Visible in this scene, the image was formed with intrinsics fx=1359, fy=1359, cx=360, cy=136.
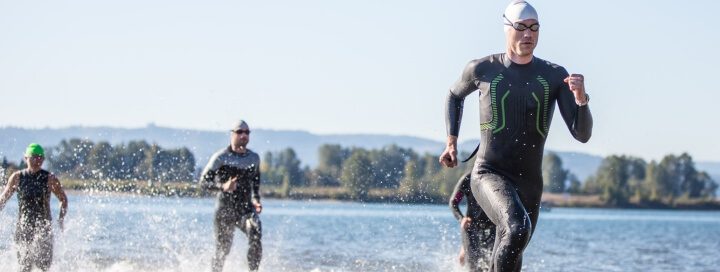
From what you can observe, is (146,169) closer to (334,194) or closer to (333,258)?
(333,258)

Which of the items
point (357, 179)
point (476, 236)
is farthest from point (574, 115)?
point (357, 179)

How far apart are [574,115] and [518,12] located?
815 mm

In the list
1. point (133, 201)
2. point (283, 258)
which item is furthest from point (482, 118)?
point (133, 201)

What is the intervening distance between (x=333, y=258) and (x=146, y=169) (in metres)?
27.4

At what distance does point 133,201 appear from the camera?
83.2 meters

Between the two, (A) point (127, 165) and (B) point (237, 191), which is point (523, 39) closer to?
(B) point (237, 191)

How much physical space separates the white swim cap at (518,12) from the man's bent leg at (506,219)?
1.09 meters

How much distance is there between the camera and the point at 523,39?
9453mm

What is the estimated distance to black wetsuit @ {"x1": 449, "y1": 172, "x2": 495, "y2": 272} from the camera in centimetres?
1275

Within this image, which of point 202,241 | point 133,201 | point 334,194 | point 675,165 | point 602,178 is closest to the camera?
point 202,241

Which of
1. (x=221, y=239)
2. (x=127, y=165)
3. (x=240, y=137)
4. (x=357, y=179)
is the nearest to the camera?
(x=240, y=137)

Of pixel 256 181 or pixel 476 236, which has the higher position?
pixel 256 181

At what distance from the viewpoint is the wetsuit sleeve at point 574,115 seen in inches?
358

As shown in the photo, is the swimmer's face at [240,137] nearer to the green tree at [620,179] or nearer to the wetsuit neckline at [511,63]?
the wetsuit neckline at [511,63]
